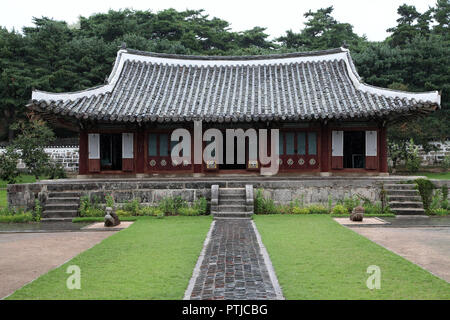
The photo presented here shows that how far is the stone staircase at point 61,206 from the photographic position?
49.6 feet

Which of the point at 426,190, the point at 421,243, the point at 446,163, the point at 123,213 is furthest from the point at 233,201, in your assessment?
the point at 446,163

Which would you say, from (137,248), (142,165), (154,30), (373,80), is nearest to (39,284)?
(137,248)

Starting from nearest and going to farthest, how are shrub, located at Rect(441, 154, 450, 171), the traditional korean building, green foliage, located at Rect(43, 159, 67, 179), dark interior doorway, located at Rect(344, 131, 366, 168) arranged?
1. the traditional korean building
2. dark interior doorway, located at Rect(344, 131, 366, 168)
3. green foliage, located at Rect(43, 159, 67, 179)
4. shrub, located at Rect(441, 154, 450, 171)

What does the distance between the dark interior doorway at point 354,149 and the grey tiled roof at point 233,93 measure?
1702 mm

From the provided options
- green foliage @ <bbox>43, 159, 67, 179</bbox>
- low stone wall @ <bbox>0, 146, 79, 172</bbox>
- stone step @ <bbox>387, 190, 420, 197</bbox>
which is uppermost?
low stone wall @ <bbox>0, 146, 79, 172</bbox>

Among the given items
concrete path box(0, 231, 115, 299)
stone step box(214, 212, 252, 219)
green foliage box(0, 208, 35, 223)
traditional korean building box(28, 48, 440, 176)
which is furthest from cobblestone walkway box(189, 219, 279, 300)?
traditional korean building box(28, 48, 440, 176)

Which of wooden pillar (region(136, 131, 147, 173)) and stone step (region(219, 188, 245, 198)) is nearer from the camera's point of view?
stone step (region(219, 188, 245, 198))

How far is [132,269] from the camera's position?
753 centimetres

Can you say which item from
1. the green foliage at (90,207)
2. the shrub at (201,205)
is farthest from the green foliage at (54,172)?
the shrub at (201,205)

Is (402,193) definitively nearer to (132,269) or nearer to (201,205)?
(201,205)

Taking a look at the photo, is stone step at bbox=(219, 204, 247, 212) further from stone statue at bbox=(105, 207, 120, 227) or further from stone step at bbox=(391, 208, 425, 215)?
stone step at bbox=(391, 208, 425, 215)

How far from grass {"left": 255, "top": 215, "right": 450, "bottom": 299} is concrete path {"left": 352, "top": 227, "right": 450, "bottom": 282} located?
Result: 388mm

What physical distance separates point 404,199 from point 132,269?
39.1 feet

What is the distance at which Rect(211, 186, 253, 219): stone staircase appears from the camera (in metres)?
14.5
